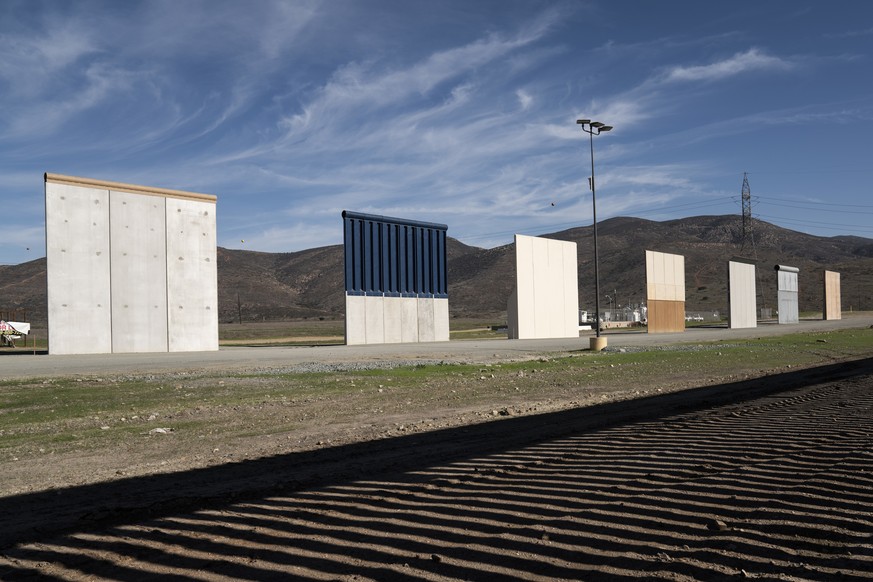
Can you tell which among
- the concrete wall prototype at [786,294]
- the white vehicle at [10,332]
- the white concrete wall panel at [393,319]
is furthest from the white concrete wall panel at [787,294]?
the white vehicle at [10,332]

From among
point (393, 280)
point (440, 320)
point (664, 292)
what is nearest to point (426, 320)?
point (440, 320)

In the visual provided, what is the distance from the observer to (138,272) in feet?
116

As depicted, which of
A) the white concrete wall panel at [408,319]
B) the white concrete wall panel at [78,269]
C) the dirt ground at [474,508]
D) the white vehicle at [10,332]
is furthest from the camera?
the white vehicle at [10,332]

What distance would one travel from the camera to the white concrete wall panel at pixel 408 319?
1834 inches

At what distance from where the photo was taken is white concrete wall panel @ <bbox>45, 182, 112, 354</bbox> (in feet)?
108

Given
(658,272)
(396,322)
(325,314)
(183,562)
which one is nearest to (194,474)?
(183,562)

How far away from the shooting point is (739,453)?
8.12 meters

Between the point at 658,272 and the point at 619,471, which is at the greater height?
the point at 658,272

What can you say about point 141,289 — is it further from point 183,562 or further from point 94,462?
point 183,562

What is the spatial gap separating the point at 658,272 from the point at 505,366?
36.3 metres

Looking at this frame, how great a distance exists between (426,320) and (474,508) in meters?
42.4

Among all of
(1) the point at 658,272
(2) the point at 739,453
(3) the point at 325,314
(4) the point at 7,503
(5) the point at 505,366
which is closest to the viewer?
(4) the point at 7,503

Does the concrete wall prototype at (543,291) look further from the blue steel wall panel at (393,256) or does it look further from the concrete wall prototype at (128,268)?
the concrete wall prototype at (128,268)

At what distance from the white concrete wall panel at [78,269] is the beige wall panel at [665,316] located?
3921 cm
